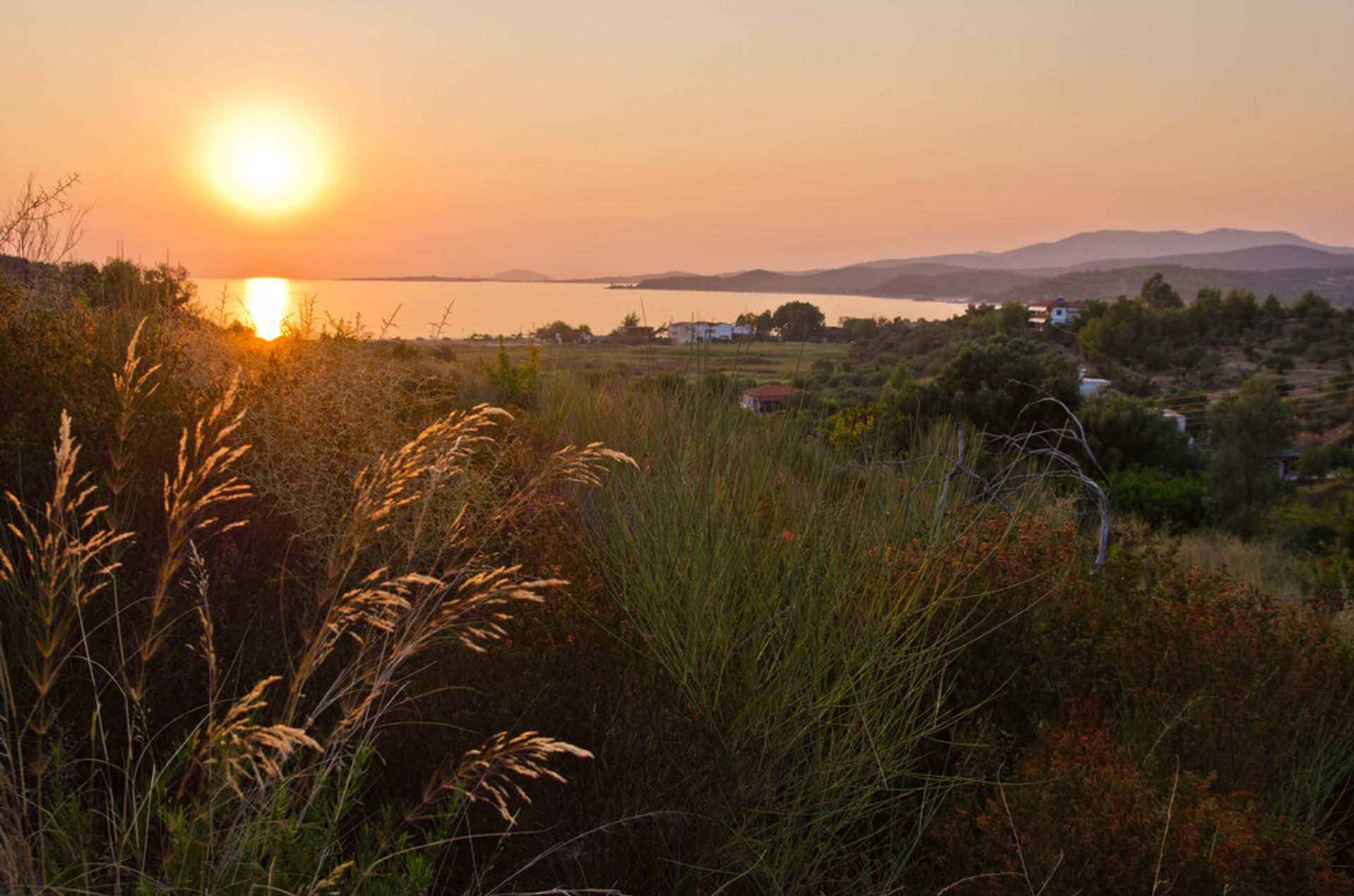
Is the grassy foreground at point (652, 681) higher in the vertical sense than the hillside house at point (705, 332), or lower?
lower

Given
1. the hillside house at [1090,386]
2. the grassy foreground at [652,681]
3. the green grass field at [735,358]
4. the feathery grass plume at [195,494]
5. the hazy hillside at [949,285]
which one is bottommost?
the hillside house at [1090,386]

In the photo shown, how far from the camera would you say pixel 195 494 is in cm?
290

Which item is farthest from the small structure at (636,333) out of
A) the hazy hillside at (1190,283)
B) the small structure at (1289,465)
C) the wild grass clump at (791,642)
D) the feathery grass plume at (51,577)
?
the hazy hillside at (1190,283)

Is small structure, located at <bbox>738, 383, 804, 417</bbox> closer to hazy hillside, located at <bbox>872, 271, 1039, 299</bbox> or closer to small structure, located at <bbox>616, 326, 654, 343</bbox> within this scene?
small structure, located at <bbox>616, 326, 654, 343</bbox>

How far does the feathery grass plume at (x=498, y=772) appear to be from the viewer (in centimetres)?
155

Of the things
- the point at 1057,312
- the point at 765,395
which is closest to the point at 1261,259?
the point at 1057,312

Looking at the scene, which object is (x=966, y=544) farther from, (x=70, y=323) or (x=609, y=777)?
(x=70, y=323)

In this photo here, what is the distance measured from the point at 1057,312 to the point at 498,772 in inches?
2011

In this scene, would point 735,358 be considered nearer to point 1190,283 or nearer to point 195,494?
point 195,494

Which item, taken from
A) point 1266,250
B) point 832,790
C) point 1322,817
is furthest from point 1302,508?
point 1266,250

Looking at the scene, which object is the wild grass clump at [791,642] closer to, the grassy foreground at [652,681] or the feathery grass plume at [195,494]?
the grassy foreground at [652,681]

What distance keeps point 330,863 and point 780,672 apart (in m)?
1.21

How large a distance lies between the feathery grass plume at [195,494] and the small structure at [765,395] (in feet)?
5.60

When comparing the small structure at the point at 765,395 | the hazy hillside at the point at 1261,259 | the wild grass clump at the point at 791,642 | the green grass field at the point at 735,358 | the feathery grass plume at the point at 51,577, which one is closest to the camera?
the feathery grass plume at the point at 51,577
